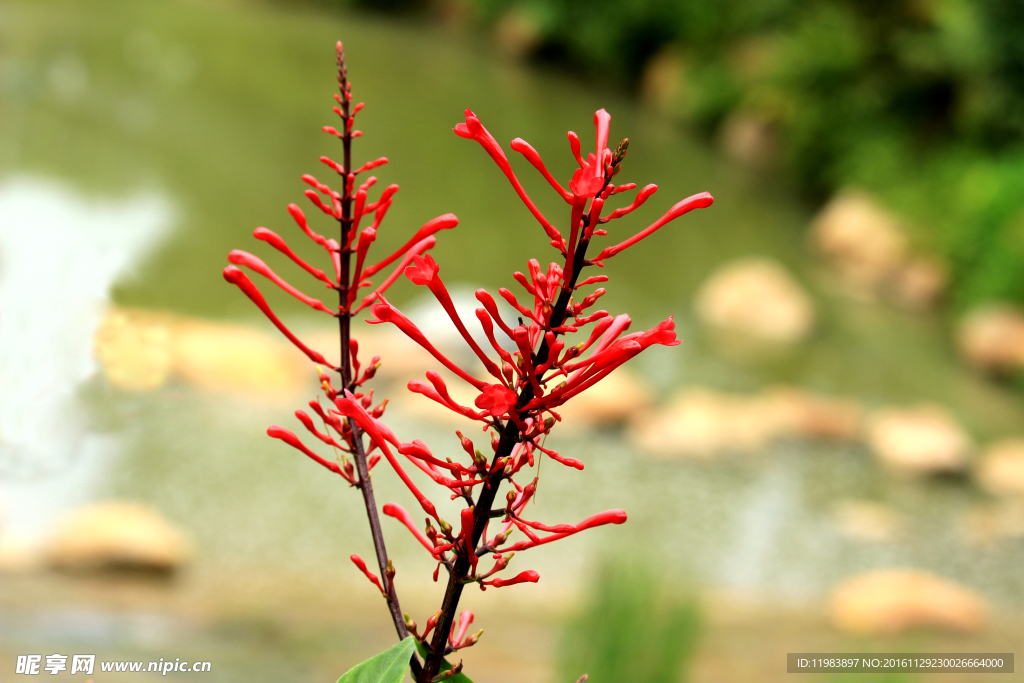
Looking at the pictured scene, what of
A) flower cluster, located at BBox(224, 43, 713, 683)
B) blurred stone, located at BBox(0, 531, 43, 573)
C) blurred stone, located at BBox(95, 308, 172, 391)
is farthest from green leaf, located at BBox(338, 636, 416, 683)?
blurred stone, located at BBox(0, 531, 43, 573)

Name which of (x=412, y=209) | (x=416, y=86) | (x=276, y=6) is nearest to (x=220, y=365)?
(x=412, y=209)

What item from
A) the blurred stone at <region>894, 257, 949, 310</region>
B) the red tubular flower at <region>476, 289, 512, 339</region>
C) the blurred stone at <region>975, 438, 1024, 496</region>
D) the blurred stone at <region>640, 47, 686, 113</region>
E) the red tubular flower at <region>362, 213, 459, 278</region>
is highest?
the blurred stone at <region>640, 47, 686, 113</region>

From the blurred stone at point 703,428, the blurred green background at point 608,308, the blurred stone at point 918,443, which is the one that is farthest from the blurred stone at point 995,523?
the blurred stone at point 703,428

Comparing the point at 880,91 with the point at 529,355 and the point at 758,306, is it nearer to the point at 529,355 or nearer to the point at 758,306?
the point at 758,306

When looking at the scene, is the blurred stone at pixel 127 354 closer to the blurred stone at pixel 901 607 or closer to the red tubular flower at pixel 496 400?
the red tubular flower at pixel 496 400

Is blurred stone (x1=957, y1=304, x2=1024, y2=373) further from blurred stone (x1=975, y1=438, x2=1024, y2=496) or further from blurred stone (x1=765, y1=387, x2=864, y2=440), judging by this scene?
blurred stone (x1=765, y1=387, x2=864, y2=440)

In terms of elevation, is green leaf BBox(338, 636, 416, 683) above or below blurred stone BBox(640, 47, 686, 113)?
below
